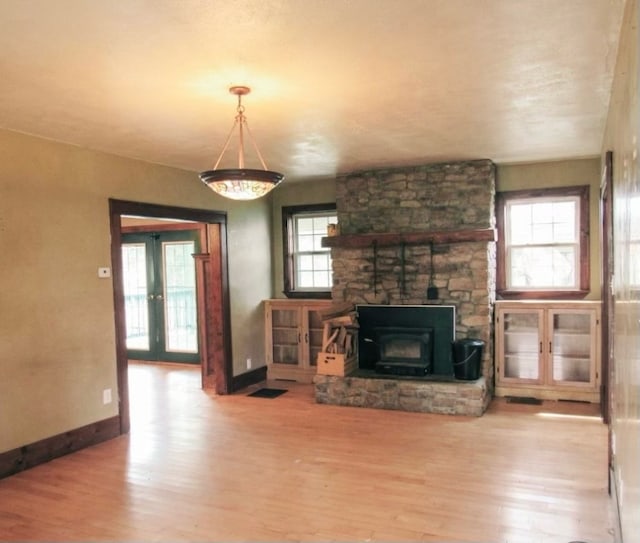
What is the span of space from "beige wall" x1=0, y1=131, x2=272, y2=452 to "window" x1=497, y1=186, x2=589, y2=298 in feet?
12.9

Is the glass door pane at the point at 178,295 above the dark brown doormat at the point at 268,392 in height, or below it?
above

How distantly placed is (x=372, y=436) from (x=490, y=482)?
122 cm

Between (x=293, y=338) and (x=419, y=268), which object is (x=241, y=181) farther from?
(x=293, y=338)

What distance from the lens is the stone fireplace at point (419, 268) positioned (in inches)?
214

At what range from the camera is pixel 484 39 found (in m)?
2.49

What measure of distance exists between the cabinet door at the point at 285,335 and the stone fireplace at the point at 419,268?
3.15 feet

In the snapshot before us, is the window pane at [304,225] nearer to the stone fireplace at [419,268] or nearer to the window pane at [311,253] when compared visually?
the window pane at [311,253]

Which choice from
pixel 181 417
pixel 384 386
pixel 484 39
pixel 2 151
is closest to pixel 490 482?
pixel 384 386

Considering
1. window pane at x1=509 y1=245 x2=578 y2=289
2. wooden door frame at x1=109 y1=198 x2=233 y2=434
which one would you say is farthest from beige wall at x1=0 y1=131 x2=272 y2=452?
window pane at x1=509 y1=245 x2=578 y2=289

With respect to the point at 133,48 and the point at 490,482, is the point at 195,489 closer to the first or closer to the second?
the point at 490,482

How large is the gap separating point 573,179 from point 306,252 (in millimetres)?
3345

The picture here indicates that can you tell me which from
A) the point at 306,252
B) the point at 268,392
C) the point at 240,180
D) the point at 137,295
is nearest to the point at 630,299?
the point at 240,180

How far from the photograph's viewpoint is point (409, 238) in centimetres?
579

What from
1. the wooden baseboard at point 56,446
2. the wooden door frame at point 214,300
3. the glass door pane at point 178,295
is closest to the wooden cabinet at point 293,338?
the wooden door frame at point 214,300
